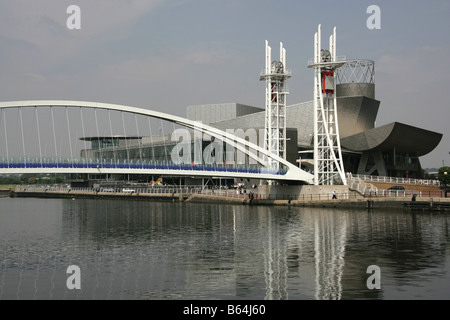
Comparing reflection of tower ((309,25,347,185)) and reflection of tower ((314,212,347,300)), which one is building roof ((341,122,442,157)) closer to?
reflection of tower ((309,25,347,185))

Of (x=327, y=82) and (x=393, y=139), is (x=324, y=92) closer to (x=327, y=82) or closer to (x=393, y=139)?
(x=327, y=82)

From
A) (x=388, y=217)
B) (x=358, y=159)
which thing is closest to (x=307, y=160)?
(x=358, y=159)

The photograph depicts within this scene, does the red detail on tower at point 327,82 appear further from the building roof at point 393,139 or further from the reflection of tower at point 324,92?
the building roof at point 393,139

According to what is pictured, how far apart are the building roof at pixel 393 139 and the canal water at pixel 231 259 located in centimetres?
3629

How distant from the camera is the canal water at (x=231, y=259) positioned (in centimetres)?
2011

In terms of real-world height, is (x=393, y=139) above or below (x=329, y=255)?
above

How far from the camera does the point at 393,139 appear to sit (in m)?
81.8

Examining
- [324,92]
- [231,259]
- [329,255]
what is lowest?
[329,255]

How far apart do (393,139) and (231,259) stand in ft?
202

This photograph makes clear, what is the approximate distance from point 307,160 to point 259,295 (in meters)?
75.2

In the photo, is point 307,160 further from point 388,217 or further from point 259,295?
point 259,295

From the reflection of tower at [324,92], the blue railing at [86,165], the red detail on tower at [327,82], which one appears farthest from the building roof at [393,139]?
the blue railing at [86,165]

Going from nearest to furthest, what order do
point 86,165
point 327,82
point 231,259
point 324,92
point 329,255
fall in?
point 231,259
point 329,255
point 86,165
point 324,92
point 327,82

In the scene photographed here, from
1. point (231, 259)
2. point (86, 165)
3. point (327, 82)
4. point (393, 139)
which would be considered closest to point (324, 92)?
point (327, 82)
